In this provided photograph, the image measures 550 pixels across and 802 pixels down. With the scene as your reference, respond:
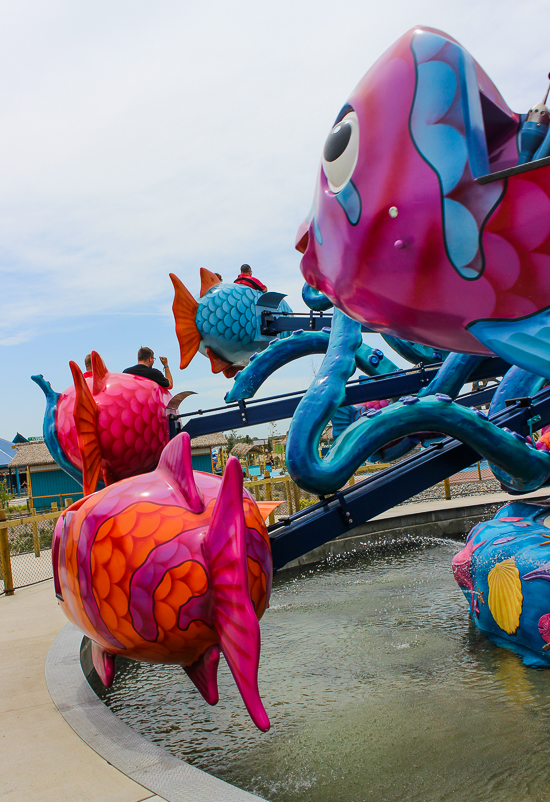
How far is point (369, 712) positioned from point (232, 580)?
5.33 ft

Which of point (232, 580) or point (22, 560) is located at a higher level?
point (232, 580)

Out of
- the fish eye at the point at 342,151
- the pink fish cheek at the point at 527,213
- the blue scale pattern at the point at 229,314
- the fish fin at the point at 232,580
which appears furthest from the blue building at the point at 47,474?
the pink fish cheek at the point at 527,213

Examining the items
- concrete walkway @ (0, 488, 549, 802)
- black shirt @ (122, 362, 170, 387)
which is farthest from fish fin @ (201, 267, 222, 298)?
concrete walkway @ (0, 488, 549, 802)

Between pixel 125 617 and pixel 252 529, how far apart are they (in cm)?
72

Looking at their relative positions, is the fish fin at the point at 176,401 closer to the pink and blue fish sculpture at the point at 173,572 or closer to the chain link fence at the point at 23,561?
the pink and blue fish sculpture at the point at 173,572

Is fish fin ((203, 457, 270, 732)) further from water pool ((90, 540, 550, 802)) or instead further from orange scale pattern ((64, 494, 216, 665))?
water pool ((90, 540, 550, 802))

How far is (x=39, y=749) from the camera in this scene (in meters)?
3.08

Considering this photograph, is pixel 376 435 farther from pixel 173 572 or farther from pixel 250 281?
pixel 250 281

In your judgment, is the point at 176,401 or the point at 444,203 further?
the point at 176,401

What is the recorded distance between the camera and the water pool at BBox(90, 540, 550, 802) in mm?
2881

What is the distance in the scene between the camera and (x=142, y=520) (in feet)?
9.39

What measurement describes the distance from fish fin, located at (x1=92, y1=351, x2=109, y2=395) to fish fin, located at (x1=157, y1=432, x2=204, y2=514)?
193 centimetres

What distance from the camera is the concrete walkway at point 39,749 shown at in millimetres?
2605

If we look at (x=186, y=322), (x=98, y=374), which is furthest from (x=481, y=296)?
(x=186, y=322)
